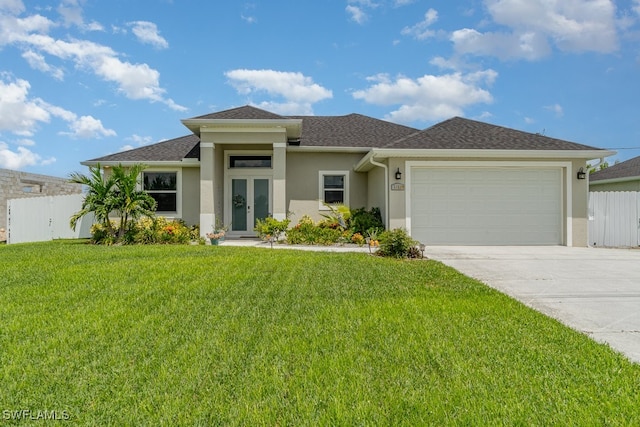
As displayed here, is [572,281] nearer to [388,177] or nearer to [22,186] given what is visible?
[388,177]

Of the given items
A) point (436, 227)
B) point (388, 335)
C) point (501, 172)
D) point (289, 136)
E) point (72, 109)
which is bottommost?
point (388, 335)

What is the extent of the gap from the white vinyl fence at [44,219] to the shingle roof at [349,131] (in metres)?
9.85

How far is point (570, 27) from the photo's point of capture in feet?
44.5

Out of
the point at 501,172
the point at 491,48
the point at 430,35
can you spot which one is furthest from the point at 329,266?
the point at 491,48

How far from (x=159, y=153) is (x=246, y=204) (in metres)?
4.05

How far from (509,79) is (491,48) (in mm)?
2732

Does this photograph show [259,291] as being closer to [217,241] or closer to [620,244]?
[217,241]

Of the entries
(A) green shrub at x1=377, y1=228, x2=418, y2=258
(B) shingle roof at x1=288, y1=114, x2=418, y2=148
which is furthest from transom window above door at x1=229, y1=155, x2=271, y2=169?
(A) green shrub at x1=377, y1=228, x2=418, y2=258

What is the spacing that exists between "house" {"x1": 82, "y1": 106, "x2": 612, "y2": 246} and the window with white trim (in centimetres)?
4

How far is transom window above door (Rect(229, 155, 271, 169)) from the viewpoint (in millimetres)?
14234

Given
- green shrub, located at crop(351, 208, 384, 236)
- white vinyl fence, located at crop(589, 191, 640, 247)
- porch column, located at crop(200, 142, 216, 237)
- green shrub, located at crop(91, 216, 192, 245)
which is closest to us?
green shrub, located at crop(91, 216, 192, 245)

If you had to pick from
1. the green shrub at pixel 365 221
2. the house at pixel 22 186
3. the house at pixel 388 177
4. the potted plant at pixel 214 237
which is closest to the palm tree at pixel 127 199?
the house at pixel 388 177

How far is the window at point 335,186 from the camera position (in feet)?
45.3

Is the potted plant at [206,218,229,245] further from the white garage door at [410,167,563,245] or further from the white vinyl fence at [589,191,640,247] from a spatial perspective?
the white vinyl fence at [589,191,640,247]
